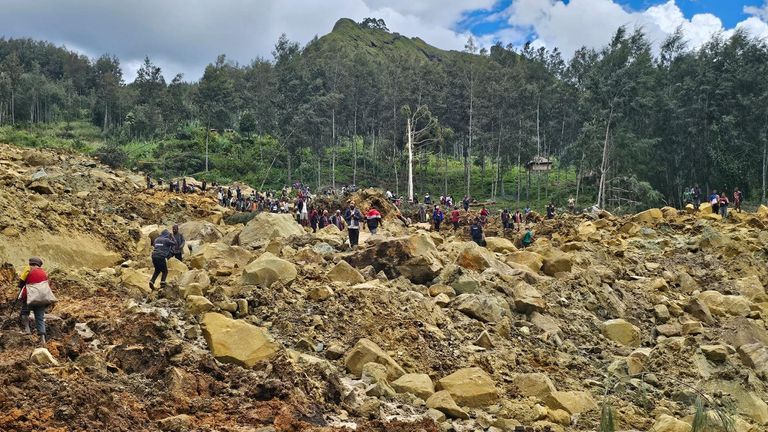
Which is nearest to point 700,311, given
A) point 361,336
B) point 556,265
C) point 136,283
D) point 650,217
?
point 556,265

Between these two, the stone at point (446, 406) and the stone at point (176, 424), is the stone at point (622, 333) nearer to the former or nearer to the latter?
the stone at point (446, 406)

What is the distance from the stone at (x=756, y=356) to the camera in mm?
10578

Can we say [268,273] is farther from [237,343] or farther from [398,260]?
[398,260]

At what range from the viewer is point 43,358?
6.84 metres

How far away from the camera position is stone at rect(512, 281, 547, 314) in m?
11.9

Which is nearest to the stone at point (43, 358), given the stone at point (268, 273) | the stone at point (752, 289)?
the stone at point (268, 273)

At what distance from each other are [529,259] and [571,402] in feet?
24.0

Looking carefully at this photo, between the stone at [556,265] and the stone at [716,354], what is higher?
the stone at [556,265]

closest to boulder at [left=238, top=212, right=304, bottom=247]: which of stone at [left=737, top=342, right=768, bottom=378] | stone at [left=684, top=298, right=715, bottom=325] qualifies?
stone at [left=684, top=298, right=715, bottom=325]

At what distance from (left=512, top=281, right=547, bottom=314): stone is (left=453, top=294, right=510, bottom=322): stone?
18.9 inches

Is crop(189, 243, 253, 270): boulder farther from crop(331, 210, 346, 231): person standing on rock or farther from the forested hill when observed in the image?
the forested hill

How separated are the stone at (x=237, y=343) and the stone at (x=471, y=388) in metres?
2.26

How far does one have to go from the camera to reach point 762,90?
40594 millimetres

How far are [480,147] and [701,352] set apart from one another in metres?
44.2
